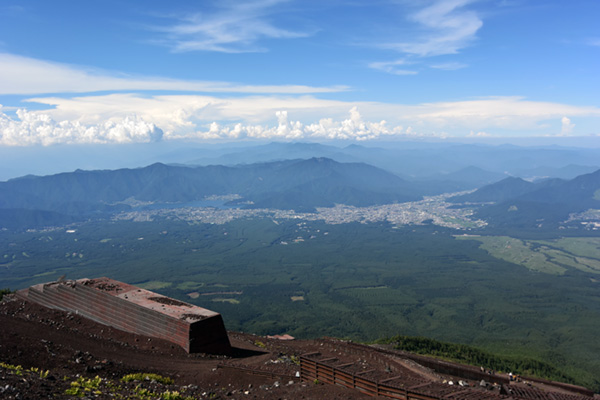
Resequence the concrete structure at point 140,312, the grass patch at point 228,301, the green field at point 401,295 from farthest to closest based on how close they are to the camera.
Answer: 1. the grass patch at point 228,301
2. the green field at point 401,295
3. the concrete structure at point 140,312

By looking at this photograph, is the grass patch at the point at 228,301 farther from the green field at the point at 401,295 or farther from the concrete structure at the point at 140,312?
the concrete structure at the point at 140,312

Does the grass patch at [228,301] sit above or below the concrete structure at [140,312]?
below

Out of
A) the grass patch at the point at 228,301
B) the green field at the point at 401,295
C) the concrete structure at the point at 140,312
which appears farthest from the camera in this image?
the grass patch at the point at 228,301

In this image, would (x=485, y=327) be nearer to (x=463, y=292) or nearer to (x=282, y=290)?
(x=463, y=292)

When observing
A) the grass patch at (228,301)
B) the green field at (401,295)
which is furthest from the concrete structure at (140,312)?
the grass patch at (228,301)

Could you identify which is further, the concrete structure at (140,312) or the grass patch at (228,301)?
the grass patch at (228,301)

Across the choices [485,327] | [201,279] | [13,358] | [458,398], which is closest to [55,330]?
[13,358]

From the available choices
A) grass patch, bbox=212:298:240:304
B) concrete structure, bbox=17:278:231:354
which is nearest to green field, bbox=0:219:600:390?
grass patch, bbox=212:298:240:304

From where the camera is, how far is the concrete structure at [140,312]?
113 feet

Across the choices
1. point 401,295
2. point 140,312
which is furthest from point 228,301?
point 140,312

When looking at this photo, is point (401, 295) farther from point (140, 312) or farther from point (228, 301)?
Result: point (140, 312)

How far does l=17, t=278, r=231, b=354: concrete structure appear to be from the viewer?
34531mm

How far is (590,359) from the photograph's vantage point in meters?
89.1

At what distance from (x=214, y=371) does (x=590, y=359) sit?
307ft
